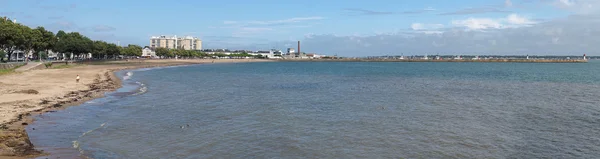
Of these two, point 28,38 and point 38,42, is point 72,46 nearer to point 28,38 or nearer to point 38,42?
point 38,42

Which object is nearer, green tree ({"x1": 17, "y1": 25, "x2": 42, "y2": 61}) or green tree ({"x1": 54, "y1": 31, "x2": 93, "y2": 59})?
green tree ({"x1": 17, "y1": 25, "x2": 42, "y2": 61})

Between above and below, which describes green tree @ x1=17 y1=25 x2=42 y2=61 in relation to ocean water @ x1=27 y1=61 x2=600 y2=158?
above

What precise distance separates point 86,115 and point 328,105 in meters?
14.4

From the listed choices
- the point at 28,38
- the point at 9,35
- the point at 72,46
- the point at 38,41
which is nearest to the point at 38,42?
the point at 38,41

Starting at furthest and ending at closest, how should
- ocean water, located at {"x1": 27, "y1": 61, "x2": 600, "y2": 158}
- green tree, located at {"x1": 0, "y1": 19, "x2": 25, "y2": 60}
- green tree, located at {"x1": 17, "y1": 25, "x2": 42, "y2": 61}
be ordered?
green tree, located at {"x1": 17, "y1": 25, "x2": 42, "y2": 61}
green tree, located at {"x1": 0, "y1": 19, "x2": 25, "y2": 60}
ocean water, located at {"x1": 27, "y1": 61, "x2": 600, "y2": 158}

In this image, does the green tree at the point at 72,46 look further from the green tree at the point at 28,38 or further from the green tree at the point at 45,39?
the green tree at the point at 28,38

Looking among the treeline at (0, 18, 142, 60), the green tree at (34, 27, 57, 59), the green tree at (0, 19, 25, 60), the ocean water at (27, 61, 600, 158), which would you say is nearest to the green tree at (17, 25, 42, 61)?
the treeline at (0, 18, 142, 60)

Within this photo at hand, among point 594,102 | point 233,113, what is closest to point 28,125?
point 233,113

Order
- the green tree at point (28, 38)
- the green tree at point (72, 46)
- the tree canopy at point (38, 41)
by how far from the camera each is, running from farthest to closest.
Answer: the green tree at point (72, 46) → the green tree at point (28, 38) → the tree canopy at point (38, 41)

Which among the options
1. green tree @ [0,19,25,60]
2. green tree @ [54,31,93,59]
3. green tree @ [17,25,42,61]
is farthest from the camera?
green tree @ [54,31,93,59]

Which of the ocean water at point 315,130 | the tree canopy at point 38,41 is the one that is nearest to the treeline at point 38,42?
the tree canopy at point 38,41

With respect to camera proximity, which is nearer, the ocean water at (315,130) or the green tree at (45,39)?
the ocean water at (315,130)

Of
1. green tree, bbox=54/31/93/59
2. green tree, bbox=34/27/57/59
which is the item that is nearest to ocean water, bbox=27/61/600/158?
green tree, bbox=34/27/57/59

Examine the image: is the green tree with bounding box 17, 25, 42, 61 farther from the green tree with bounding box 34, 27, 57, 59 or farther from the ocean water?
the ocean water
